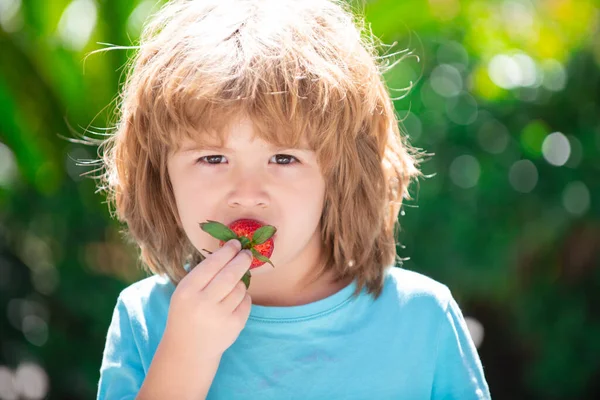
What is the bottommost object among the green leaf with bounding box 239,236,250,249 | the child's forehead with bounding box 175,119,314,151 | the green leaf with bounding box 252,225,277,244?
the green leaf with bounding box 239,236,250,249

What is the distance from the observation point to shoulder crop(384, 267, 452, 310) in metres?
1.76

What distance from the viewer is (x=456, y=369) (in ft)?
5.49

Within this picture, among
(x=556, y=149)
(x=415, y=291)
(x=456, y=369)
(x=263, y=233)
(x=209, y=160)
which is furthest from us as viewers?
(x=556, y=149)

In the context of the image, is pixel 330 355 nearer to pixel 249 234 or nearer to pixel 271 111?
pixel 249 234

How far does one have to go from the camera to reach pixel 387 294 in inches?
70.2

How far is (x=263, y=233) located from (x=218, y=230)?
0.08m

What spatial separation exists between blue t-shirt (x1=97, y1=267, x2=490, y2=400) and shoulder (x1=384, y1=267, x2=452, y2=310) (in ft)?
0.06

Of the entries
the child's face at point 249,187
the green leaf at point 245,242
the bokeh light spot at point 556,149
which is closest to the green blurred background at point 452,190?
the bokeh light spot at point 556,149

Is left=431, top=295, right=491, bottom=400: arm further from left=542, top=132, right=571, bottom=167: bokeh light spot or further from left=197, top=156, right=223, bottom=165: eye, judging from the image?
left=542, top=132, right=571, bottom=167: bokeh light spot

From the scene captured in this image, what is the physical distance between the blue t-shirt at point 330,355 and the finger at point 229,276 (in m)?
0.24

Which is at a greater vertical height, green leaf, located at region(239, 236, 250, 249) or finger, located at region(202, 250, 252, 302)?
green leaf, located at region(239, 236, 250, 249)

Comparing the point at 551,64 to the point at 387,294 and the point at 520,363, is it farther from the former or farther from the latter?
the point at 387,294

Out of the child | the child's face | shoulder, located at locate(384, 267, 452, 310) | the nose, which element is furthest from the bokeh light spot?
the nose

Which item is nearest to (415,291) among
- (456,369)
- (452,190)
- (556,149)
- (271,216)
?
(456,369)
